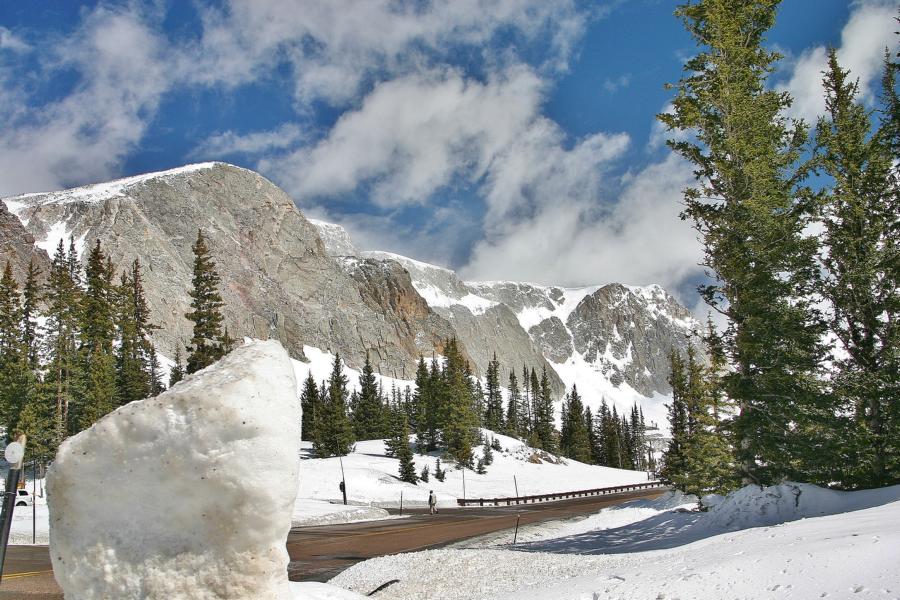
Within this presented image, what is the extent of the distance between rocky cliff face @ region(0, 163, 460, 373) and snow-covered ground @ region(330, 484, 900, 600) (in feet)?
394

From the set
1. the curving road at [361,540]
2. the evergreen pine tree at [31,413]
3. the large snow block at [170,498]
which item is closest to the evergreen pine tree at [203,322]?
the curving road at [361,540]

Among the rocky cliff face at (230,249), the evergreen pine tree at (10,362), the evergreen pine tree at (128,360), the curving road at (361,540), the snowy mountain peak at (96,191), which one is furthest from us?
the snowy mountain peak at (96,191)

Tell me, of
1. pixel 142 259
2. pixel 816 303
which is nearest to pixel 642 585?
pixel 816 303

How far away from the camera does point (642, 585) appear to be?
6418 millimetres

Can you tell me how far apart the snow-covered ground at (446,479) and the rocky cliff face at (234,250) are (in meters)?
77.7

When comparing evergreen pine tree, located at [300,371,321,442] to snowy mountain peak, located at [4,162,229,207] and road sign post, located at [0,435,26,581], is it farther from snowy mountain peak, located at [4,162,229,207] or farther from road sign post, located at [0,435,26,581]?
snowy mountain peak, located at [4,162,229,207]

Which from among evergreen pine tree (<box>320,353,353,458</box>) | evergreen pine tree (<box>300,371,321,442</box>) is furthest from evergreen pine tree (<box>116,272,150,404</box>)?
evergreen pine tree (<box>320,353,353,458</box>)

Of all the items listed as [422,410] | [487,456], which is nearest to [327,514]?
[487,456]

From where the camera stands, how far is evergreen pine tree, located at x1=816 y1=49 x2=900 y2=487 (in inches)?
439

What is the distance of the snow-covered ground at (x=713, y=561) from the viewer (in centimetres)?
504

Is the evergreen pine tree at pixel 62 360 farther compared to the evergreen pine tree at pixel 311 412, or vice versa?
the evergreen pine tree at pixel 311 412

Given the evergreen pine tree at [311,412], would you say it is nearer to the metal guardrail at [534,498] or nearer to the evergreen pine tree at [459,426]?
the evergreen pine tree at [459,426]

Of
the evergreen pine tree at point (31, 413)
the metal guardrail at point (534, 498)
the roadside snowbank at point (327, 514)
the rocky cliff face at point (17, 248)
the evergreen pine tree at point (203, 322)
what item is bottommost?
the metal guardrail at point (534, 498)

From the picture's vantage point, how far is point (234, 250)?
160 m
